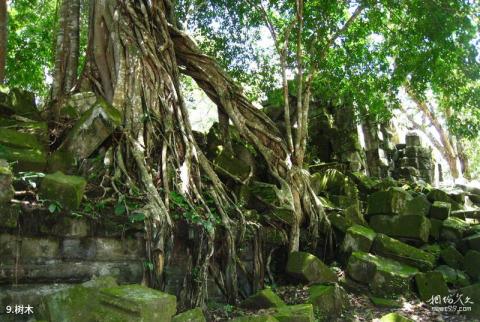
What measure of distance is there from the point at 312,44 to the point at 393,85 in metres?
1.59

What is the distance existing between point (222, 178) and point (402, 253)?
2.36 metres

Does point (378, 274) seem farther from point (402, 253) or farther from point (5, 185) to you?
point (5, 185)

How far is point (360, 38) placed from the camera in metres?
7.71

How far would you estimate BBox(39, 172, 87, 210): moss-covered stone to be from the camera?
3551 millimetres

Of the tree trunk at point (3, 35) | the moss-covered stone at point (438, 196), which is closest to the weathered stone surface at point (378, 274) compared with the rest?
the moss-covered stone at point (438, 196)

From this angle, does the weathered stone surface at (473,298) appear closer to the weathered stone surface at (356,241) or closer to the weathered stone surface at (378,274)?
the weathered stone surface at (378,274)

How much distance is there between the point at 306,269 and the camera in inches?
194

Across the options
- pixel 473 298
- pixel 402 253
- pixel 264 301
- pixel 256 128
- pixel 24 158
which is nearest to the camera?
pixel 24 158

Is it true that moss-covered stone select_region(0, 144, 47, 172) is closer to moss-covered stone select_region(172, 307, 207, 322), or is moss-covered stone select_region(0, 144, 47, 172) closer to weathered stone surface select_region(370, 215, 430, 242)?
moss-covered stone select_region(172, 307, 207, 322)

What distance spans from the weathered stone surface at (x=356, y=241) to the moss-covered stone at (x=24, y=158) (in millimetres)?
3555

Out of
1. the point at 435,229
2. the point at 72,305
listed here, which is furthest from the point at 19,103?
the point at 435,229

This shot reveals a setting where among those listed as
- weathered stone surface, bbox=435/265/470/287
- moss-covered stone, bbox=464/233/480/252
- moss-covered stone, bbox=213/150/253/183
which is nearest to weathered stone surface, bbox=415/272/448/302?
weathered stone surface, bbox=435/265/470/287

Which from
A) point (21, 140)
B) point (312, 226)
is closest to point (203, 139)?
point (312, 226)

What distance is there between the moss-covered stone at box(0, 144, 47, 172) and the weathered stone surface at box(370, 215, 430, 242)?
14.3 ft
